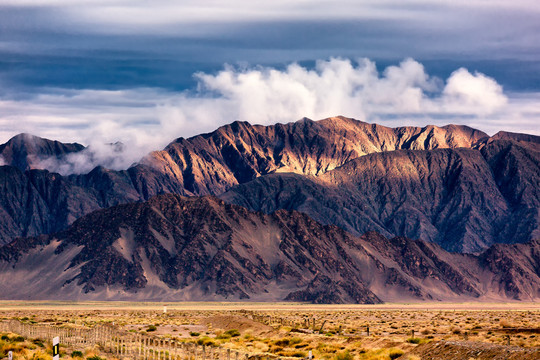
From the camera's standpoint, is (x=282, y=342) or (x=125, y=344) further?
(x=282, y=342)

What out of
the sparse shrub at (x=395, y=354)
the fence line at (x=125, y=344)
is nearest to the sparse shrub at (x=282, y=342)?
the fence line at (x=125, y=344)

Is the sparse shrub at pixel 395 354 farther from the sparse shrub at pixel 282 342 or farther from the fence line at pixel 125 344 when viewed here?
the sparse shrub at pixel 282 342

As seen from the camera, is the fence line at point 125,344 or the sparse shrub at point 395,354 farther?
the fence line at point 125,344

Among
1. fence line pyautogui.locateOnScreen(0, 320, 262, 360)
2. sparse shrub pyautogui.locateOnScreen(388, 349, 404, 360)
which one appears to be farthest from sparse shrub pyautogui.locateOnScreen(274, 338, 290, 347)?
sparse shrub pyautogui.locateOnScreen(388, 349, 404, 360)

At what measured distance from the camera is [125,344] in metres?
54.8

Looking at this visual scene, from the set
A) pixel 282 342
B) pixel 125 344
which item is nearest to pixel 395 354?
pixel 282 342

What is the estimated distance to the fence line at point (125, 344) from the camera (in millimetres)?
49694

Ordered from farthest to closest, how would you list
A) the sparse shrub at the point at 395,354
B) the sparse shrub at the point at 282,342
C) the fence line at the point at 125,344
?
1. the sparse shrub at the point at 282,342
2. the fence line at the point at 125,344
3. the sparse shrub at the point at 395,354

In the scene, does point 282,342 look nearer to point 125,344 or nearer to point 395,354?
point 125,344

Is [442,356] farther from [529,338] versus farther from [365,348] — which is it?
[529,338]

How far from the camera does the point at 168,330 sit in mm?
93438

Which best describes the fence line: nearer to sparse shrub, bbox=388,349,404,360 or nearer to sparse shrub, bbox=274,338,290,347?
sparse shrub, bbox=274,338,290,347

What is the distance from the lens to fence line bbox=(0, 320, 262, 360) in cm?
4969

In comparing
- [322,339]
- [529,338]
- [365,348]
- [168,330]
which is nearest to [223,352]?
[365,348]
